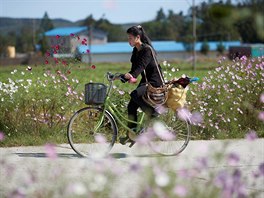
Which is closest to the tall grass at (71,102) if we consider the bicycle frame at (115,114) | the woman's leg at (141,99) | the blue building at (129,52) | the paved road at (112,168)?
the paved road at (112,168)

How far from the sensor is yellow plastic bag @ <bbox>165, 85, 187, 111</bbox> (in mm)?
7270

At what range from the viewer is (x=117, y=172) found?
3545 mm

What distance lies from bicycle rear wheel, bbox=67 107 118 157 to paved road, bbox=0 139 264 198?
17 cm

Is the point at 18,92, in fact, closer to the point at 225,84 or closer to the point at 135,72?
the point at 135,72

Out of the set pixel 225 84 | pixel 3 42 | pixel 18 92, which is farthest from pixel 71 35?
pixel 3 42

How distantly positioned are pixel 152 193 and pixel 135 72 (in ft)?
12.0

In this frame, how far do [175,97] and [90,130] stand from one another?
114 cm

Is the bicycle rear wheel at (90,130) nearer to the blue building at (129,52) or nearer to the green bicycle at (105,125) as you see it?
the green bicycle at (105,125)

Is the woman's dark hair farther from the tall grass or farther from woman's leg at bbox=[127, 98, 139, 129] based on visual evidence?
the tall grass

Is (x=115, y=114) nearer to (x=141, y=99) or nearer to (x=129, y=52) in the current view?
(x=141, y=99)

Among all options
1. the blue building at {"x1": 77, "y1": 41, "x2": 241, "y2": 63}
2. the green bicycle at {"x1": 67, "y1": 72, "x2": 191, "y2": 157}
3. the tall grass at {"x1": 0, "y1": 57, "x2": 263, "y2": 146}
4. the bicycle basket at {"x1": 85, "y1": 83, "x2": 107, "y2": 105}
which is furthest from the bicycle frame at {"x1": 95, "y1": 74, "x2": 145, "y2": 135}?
the blue building at {"x1": 77, "y1": 41, "x2": 241, "y2": 63}

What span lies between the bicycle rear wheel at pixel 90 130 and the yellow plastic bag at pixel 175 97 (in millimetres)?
762

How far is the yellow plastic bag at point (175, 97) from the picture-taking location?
727 cm

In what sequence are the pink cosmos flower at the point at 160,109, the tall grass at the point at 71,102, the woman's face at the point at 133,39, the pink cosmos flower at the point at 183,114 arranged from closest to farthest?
the woman's face at the point at 133,39 < the pink cosmos flower at the point at 160,109 < the pink cosmos flower at the point at 183,114 < the tall grass at the point at 71,102
